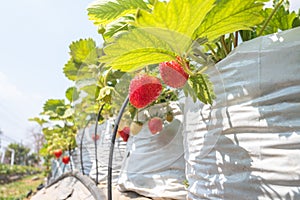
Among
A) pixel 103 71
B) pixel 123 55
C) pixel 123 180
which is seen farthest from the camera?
pixel 123 180

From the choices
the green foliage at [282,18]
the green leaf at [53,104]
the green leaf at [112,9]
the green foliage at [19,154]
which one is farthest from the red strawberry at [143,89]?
the green foliage at [19,154]

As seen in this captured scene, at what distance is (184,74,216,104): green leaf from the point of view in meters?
0.31

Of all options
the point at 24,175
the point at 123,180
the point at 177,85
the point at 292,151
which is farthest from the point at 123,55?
the point at 24,175

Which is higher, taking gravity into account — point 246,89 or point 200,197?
point 246,89

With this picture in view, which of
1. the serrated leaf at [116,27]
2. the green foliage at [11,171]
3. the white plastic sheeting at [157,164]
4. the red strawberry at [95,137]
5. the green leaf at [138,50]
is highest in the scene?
the green foliage at [11,171]

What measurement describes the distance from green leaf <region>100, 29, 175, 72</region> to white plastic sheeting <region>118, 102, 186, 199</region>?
169 millimetres

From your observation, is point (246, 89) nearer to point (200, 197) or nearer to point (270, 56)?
point (270, 56)

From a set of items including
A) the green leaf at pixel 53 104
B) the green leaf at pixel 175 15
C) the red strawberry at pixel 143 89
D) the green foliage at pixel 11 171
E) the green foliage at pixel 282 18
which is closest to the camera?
the green leaf at pixel 175 15

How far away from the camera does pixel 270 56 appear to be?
299 mm

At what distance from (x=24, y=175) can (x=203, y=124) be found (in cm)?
1325

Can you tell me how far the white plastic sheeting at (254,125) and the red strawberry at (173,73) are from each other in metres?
0.05

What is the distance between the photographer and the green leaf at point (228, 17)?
27 cm

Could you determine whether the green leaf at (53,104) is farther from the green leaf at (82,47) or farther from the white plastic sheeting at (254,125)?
the white plastic sheeting at (254,125)

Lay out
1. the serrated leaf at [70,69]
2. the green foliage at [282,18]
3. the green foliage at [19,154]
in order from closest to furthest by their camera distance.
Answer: the green foliage at [282,18] < the serrated leaf at [70,69] < the green foliage at [19,154]
